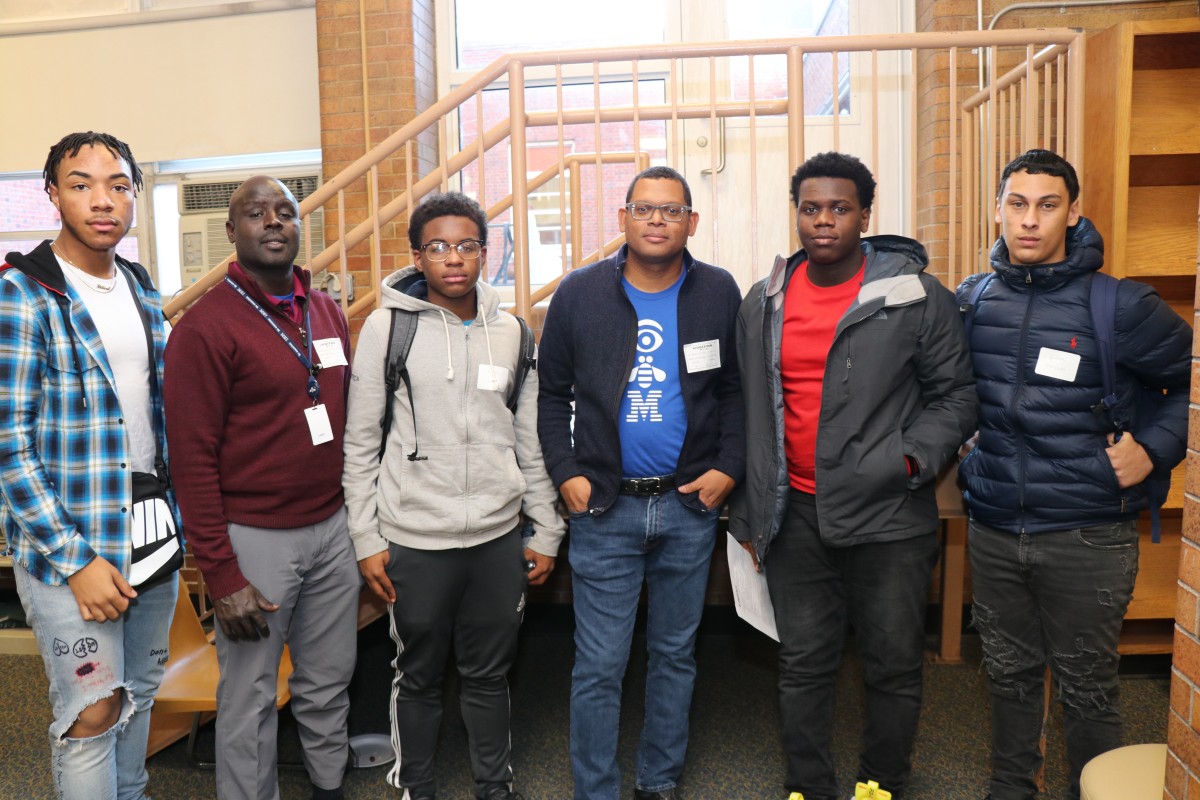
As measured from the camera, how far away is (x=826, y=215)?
2006 mm

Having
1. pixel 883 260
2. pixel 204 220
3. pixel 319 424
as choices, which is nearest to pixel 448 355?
pixel 319 424

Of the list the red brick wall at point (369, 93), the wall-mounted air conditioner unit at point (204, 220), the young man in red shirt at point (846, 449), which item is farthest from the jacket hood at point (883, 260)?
the wall-mounted air conditioner unit at point (204, 220)

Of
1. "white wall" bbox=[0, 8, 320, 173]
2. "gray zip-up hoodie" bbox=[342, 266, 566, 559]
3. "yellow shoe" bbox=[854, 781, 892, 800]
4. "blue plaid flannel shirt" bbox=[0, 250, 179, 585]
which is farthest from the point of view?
"white wall" bbox=[0, 8, 320, 173]

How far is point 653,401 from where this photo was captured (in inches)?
82.7

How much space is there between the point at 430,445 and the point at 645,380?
21.9 inches

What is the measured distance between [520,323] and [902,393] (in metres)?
0.98

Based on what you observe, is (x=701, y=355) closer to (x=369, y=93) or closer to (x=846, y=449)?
(x=846, y=449)

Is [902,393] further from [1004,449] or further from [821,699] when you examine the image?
[821,699]

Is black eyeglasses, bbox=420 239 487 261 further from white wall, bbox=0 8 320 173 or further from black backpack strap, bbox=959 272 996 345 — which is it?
white wall, bbox=0 8 320 173

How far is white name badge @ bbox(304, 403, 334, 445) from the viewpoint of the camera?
2029mm

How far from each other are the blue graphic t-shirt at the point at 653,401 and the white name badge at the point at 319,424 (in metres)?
0.71

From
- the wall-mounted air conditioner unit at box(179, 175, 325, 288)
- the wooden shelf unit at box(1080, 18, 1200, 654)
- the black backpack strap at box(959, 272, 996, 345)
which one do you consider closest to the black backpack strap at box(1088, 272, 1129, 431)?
the black backpack strap at box(959, 272, 996, 345)

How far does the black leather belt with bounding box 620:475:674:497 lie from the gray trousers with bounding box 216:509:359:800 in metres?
0.73

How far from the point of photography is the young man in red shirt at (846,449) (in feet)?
6.48
